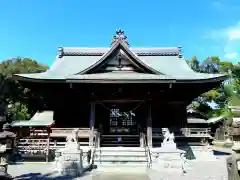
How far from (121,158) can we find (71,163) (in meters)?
3.07

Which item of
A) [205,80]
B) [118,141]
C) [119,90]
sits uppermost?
[205,80]

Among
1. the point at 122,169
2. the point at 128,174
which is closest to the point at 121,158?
the point at 122,169

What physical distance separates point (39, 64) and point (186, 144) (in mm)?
35623

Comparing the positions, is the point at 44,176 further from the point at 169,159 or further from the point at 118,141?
the point at 118,141

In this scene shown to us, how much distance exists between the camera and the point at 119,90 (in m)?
15.0

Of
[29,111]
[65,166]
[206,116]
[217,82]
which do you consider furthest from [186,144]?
[29,111]

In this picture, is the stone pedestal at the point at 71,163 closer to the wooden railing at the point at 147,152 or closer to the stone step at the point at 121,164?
the stone step at the point at 121,164

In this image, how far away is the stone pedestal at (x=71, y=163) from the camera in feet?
32.9

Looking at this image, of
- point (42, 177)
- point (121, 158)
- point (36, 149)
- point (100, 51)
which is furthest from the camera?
point (100, 51)

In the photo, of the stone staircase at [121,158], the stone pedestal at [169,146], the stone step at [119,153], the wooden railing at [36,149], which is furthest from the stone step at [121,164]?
the wooden railing at [36,149]

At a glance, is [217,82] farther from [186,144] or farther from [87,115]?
[87,115]

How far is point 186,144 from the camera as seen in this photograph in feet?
50.6

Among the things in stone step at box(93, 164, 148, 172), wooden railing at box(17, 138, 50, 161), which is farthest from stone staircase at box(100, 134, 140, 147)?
wooden railing at box(17, 138, 50, 161)

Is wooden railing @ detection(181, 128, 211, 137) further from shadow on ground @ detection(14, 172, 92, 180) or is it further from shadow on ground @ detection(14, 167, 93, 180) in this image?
shadow on ground @ detection(14, 172, 92, 180)
